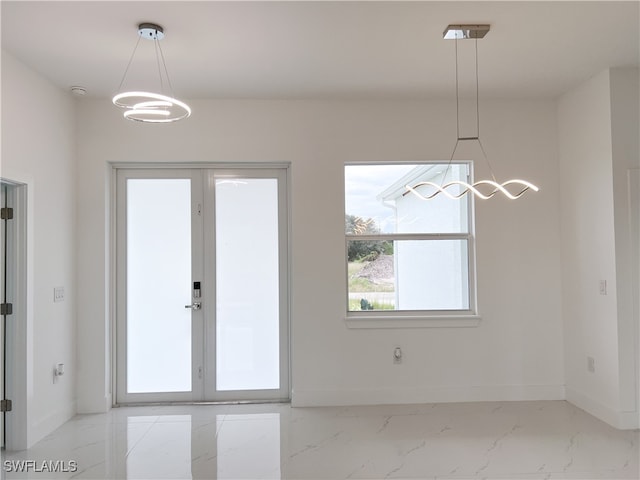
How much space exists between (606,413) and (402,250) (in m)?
2.11

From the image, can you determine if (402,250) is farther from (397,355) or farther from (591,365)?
(591,365)

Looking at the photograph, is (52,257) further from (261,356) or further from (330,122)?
(330,122)

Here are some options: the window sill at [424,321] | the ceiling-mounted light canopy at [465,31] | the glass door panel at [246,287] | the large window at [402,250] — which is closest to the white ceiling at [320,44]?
the ceiling-mounted light canopy at [465,31]

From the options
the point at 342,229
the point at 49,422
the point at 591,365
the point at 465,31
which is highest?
the point at 465,31

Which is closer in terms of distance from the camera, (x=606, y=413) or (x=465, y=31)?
(x=465, y=31)

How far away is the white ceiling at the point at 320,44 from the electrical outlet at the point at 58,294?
1.69m

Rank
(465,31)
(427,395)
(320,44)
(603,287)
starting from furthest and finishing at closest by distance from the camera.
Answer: (427,395), (603,287), (320,44), (465,31)

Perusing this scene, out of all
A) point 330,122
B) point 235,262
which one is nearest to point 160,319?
point 235,262

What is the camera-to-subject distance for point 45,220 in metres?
3.70

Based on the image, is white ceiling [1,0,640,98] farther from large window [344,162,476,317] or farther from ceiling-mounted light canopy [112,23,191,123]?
large window [344,162,476,317]

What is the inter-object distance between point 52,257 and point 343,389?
273cm

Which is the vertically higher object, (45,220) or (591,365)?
(45,220)

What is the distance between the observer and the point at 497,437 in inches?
137

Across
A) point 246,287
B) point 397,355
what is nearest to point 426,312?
point 397,355
